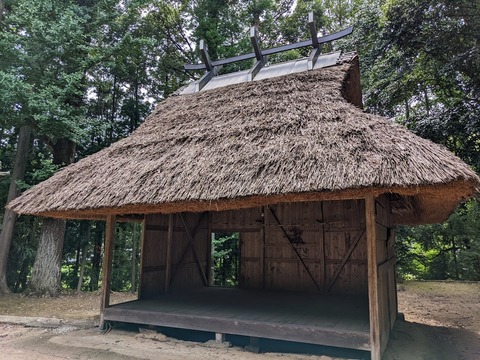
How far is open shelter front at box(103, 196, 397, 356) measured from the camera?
14.1ft

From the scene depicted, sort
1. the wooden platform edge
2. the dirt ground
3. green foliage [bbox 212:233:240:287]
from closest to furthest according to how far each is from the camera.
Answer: the wooden platform edge
the dirt ground
green foliage [bbox 212:233:240:287]

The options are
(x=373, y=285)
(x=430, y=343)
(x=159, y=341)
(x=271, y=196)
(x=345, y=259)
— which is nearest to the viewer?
(x=271, y=196)

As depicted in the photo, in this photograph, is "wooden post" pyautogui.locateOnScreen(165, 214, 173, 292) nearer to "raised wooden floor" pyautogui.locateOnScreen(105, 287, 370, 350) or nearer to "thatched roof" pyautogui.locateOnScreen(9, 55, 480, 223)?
"raised wooden floor" pyautogui.locateOnScreen(105, 287, 370, 350)

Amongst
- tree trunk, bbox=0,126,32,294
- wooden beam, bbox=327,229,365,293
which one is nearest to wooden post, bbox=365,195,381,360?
wooden beam, bbox=327,229,365,293

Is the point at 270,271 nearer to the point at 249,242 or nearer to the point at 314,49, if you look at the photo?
the point at 249,242

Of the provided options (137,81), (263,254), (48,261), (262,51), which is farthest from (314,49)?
(48,261)

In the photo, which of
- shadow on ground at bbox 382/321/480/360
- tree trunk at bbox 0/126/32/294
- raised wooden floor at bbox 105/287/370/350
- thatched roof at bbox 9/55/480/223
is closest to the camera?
thatched roof at bbox 9/55/480/223

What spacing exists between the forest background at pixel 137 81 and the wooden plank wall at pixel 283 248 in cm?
288

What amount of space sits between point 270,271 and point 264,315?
2.47 metres

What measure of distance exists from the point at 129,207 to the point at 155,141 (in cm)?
151

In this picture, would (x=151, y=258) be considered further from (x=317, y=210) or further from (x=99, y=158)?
(x=317, y=210)

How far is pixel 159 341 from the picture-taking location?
4.37m

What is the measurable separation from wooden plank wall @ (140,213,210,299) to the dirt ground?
1.09m

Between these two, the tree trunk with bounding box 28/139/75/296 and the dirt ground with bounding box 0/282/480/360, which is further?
the tree trunk with bounding box 28/139/75/296
